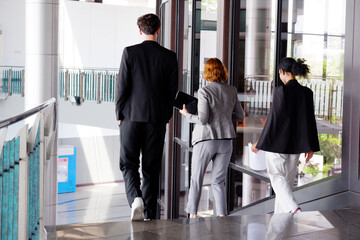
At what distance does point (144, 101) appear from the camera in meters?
4.32

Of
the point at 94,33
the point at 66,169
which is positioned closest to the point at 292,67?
the point at 66,169

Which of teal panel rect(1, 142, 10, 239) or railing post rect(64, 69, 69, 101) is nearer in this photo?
teal panel rect(1, 142, 10, 239)

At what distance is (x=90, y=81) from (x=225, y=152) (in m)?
14.5

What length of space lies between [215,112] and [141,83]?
939 millimetres

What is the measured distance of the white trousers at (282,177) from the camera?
14.5 ft

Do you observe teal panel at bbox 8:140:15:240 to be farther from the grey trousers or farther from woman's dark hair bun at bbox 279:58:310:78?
the grey trousers

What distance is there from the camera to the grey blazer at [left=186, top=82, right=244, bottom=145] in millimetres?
4977

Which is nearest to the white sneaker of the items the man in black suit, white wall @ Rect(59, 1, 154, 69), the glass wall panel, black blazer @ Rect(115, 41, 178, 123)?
the man in black suit

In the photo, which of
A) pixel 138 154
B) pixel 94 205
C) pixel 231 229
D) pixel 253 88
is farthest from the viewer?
pixel 94 205

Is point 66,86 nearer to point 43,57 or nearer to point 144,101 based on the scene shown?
point 43,57

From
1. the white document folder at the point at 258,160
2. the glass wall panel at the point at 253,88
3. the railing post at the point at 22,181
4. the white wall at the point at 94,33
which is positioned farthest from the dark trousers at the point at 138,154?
the white wall at the point at 94,33

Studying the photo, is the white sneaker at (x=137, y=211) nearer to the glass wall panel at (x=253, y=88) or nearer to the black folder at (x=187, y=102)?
the black folder at (x=187, y=102)

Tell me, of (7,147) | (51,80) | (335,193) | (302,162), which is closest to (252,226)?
(335,193)

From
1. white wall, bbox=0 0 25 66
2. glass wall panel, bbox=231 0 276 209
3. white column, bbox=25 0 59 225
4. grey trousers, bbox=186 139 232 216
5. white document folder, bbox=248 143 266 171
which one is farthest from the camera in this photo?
white wall, bbox=0 0 25 66
